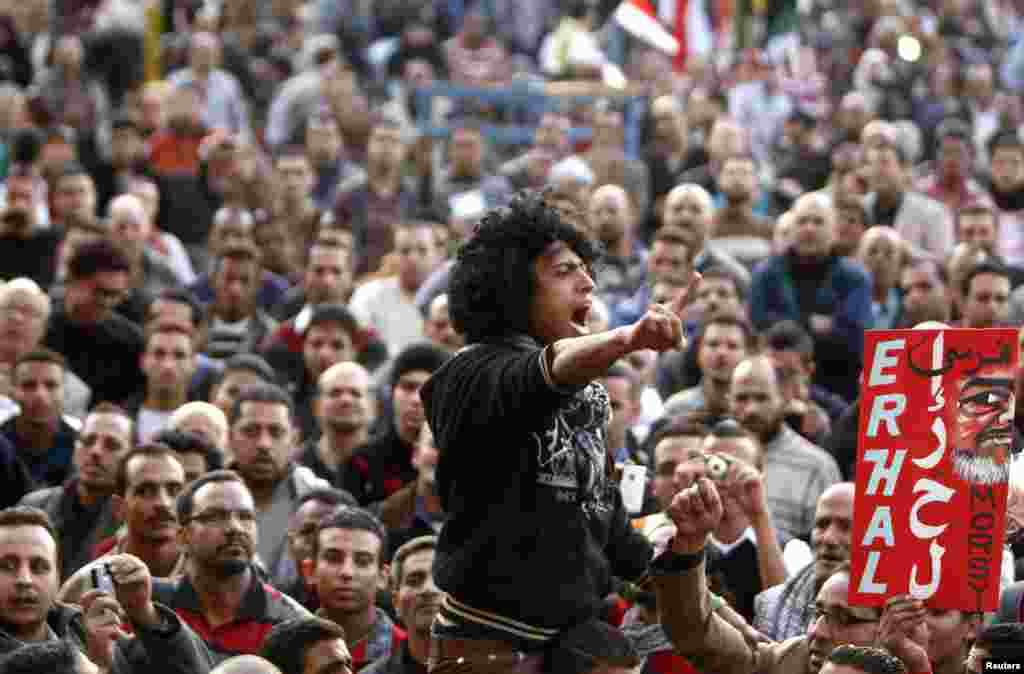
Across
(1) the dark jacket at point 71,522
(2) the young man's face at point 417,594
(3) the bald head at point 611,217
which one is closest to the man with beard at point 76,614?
(2) the young man's face at point 417,594

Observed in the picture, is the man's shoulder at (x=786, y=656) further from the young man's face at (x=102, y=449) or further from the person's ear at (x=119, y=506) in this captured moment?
the young man's face at (x=102, y=449)

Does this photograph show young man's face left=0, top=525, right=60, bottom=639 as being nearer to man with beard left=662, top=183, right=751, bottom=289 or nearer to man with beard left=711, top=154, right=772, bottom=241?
man with beard left=662, top=183, right=751, bottom=289

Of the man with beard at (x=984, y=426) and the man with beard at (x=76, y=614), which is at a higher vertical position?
the man with beard at (x=984, y=426)

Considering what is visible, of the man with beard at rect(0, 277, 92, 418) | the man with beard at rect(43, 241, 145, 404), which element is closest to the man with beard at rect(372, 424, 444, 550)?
the man with beard at rect(0, 277, 92, 418)

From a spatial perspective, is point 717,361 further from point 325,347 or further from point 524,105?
point 524,105

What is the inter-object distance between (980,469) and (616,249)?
26.0 ft

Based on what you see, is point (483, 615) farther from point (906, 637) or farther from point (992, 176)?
point (992, 176)

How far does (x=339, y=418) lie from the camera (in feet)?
37.7

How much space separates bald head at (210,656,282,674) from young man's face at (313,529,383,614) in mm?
2044

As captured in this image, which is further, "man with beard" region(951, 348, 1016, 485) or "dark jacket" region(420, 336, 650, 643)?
"man with beard" region(951, 348, 1016, 485)

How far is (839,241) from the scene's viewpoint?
47.7ft

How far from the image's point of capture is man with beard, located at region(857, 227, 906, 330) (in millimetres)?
13883

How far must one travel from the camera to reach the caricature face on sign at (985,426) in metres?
6.48

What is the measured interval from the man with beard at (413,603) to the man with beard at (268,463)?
1.32 meters
